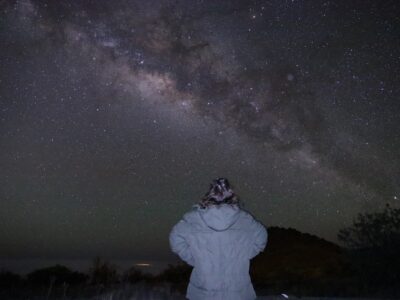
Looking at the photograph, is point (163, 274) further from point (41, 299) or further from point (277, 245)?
point (277, 245)

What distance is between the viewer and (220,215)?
3.79 meters

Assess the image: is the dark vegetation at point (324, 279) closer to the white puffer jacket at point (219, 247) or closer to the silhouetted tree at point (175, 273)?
the silhouetted tree at point (175, 273)

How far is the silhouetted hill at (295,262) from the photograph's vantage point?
31.3m

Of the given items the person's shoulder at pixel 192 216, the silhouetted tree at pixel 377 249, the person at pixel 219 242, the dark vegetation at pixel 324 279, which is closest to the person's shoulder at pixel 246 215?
the person at pixel 219 242

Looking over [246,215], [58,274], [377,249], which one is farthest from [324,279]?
[246,215]

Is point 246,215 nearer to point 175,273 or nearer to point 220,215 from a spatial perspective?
point 220,215

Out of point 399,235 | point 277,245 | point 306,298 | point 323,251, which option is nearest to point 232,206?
point 306,298

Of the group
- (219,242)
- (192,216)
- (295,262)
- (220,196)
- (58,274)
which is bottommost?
(58,274)

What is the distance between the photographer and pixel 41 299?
9.79 metres

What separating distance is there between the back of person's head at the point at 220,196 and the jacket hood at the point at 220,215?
0.04 meters

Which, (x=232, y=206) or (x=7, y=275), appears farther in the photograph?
(x=7, y=275)

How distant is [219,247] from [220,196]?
17.2 inches

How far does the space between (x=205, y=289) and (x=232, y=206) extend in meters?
0.73

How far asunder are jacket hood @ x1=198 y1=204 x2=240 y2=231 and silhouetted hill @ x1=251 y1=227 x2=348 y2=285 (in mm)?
24955
